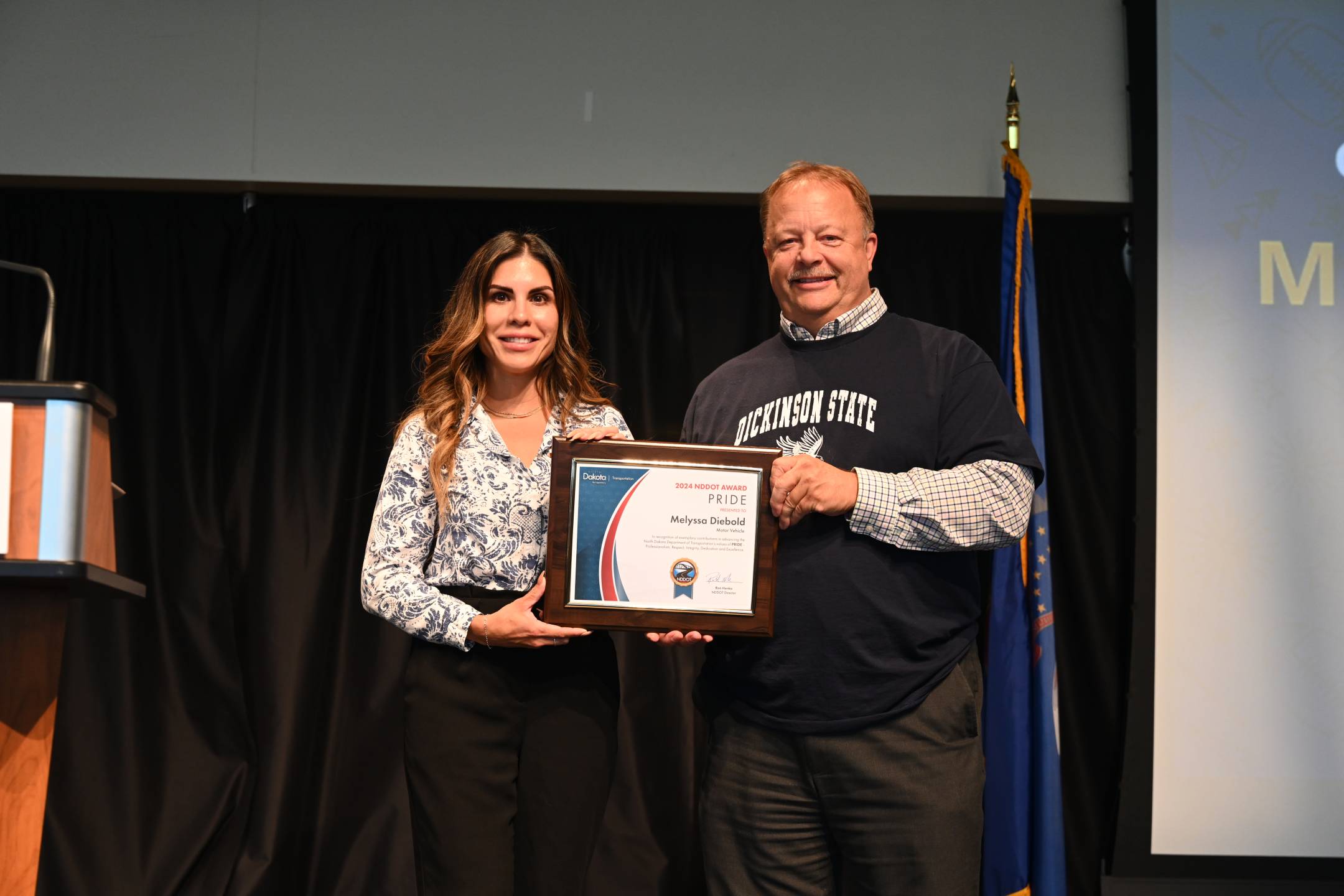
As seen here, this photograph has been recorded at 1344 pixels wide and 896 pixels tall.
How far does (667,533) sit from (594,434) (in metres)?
0.20

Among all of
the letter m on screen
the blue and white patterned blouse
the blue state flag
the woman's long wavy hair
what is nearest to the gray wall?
the letter m on screen

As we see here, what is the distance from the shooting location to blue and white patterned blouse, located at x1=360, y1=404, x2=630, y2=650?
6.05 ft

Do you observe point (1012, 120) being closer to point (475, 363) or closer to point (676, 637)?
point (475, 363)

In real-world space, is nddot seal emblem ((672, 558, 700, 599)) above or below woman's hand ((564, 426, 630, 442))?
below

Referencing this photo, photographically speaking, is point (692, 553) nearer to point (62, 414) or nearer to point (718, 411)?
point (718, 411)

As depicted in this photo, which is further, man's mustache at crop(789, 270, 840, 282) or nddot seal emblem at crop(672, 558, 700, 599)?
man's mustache at crop(789, 270, 840, 282)

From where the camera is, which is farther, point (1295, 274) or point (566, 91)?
point (566, 91)

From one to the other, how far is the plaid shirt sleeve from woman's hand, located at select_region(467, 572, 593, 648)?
494mm

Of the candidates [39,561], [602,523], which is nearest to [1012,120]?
[602,523]

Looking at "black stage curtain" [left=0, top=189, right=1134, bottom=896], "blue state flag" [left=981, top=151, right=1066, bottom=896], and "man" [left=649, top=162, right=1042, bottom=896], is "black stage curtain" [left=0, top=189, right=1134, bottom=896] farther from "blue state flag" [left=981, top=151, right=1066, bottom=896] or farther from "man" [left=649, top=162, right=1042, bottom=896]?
"man" [left=649, top=162, right=1042, bottom=896]

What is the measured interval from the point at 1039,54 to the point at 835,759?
2735 millimetres

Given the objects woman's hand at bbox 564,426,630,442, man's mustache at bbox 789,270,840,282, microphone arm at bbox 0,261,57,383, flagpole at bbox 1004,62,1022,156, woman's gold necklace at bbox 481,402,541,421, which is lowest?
woman's hand at bbox 564,426,630,442

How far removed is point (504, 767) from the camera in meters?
1.76

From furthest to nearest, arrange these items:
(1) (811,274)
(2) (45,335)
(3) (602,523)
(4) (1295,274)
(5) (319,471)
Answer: (5) (319,471) → (4) (1295,274) → (1) (811,274) → (3) (602,523) → (2) (45,335)
